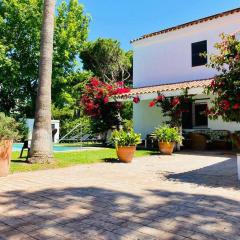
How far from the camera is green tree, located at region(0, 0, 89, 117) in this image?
25.1 m

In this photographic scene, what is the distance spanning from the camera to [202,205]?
18.0 ft

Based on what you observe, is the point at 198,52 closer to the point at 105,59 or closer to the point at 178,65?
the point at 178,65

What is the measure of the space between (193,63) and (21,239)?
1659 centimetres

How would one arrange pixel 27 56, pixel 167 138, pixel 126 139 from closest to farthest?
pixel 126 139 → pixel 167 138 → pixel 27 56

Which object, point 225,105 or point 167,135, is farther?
point 167,135

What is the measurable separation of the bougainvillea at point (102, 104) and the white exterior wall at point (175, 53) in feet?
8.61

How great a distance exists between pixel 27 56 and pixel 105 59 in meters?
10.1

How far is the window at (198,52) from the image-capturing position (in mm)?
18312

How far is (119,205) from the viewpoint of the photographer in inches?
214

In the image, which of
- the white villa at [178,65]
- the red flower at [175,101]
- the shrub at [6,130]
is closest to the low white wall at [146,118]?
the white villa at [178,65]

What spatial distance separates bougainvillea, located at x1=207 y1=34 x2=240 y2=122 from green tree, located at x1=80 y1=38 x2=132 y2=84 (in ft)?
82.0

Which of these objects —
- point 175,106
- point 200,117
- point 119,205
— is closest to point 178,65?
point 200,117

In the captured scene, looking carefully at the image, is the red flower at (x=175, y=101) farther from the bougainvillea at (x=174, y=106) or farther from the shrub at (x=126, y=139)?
the shrub at (x=126, y=139)

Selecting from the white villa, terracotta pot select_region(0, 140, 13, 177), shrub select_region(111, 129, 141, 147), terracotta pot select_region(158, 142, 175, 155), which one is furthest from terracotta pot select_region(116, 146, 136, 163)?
the white villa
